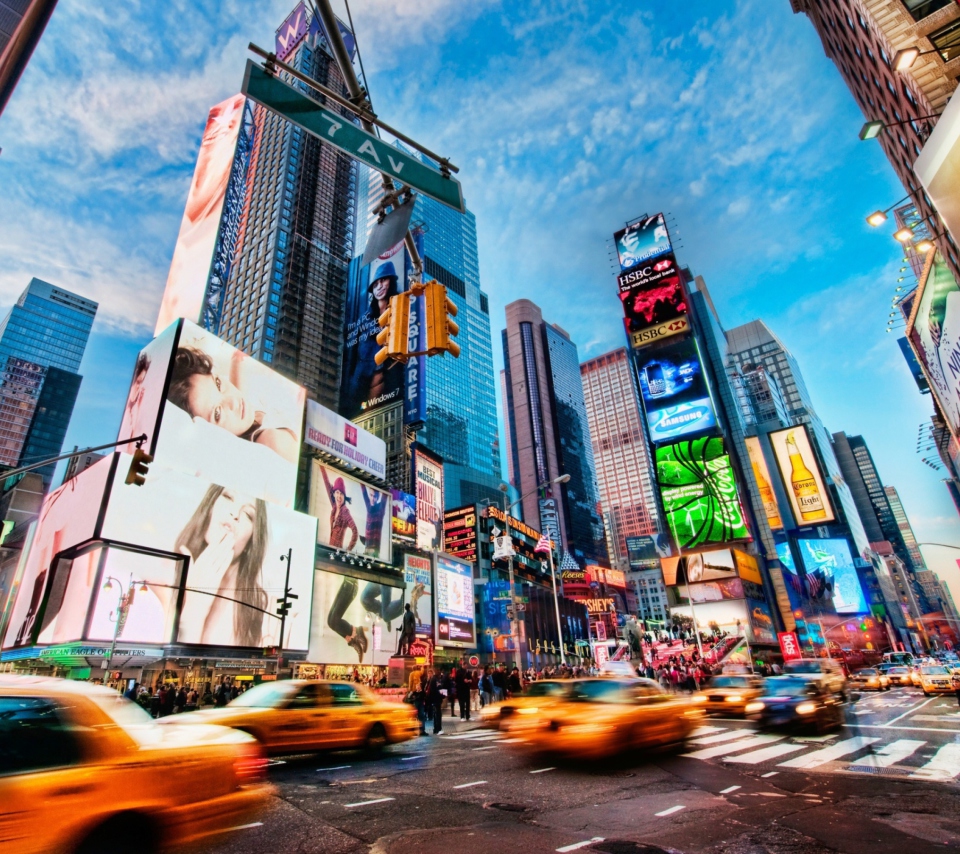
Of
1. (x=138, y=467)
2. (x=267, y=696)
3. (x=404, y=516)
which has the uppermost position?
(x=404, y=516)

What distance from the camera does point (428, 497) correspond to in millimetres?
89750

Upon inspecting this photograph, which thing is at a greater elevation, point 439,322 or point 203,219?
point 203,219

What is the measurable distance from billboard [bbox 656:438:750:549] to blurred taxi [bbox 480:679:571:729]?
55.5 metres

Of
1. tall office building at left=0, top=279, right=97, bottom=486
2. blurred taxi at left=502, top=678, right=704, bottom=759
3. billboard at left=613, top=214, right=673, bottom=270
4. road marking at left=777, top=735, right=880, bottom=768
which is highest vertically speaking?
tall office building at left=0, top=279, right=97, bottom=486

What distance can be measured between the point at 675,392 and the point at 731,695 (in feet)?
180

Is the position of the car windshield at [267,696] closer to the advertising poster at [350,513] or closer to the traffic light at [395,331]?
the traffic light at [395,331]

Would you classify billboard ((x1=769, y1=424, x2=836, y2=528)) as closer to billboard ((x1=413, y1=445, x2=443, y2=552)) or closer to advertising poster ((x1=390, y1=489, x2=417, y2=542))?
billboard ((x1=413, y1=445, x2=443, y2=552))

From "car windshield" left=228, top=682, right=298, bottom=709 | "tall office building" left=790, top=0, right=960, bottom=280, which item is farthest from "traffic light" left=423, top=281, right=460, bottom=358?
"tall office building" left=790, top=0, right=960, bottom=280

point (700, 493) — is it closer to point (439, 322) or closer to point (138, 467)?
point (138, 467)

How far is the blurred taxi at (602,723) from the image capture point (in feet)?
28.3

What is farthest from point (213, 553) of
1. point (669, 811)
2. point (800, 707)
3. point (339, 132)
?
point (339, 132)

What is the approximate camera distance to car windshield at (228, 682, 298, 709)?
31.4 ft

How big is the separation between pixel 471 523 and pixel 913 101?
290 feet

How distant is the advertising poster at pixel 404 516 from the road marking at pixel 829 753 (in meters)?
65.7
